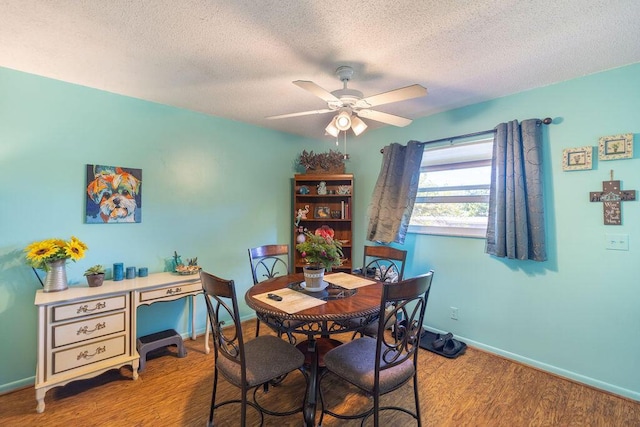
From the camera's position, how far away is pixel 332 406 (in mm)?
1950

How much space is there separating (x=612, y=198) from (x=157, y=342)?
12.4 ft

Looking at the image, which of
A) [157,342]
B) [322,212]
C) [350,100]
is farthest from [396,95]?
[157,342]

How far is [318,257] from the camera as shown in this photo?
6.45 feet

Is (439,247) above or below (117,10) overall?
below

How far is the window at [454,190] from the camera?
285cm

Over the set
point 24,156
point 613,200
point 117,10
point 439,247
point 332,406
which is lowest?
point 332,406

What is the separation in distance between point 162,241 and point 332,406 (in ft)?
6.97

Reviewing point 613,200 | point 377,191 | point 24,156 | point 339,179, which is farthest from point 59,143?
point 613,200

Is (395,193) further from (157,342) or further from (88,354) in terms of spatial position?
(88,354)

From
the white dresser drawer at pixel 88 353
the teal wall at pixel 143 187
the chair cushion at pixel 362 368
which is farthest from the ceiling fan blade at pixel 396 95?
the white dresser drawer at pixel 88 353

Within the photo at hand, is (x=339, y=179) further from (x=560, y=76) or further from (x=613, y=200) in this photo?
(x=613, y=200)

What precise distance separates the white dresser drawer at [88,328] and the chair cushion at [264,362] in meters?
1.06

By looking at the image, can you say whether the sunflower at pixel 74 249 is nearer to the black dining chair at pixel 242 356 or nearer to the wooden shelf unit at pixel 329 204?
the black dining chair at pixel 242 356

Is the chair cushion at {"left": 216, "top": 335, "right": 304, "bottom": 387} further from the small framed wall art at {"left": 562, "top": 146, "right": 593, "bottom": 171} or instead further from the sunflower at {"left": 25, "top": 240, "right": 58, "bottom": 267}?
the small framed wall art at {"left": 562, "top": 146, "right": 593, "bottom": 171}
